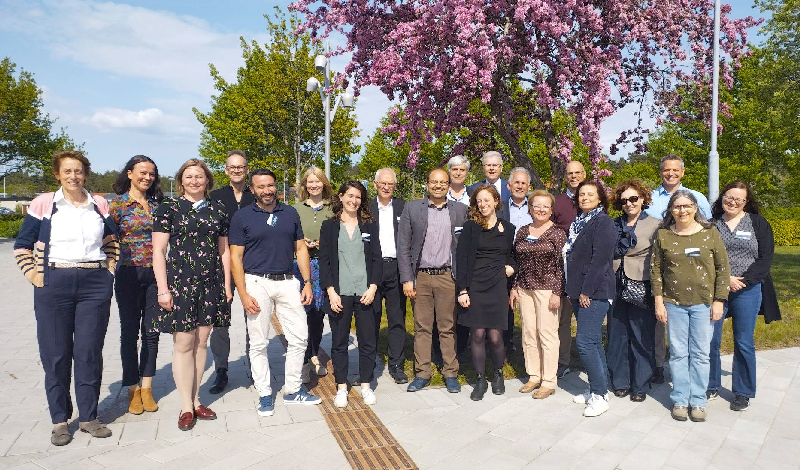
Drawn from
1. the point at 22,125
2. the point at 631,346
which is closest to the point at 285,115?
the point at 22,125

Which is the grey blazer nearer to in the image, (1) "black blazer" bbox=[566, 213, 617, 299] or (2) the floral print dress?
(1) "black blazer" bbox=[566, 213, 617, 299]

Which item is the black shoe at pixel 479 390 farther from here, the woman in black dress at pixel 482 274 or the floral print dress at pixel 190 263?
the floral print dress at pixel 190 263

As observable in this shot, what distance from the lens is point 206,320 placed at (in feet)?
14.8

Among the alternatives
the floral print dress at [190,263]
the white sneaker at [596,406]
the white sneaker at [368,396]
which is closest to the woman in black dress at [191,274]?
the floral print dress at [190,263]

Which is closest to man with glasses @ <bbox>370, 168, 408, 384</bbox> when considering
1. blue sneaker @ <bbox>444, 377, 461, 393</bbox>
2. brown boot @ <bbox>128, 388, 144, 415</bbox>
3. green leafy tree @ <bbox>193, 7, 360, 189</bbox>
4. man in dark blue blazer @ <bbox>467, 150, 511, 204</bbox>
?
blue sneaker @ <bbox>444, 377, 461, 393</bbox>

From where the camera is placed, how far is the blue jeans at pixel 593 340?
4.74 m

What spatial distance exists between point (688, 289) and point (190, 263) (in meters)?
4.19

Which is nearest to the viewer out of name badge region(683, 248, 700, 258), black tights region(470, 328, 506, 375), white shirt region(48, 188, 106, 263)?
white shirt region(48, 188, 106, 263)

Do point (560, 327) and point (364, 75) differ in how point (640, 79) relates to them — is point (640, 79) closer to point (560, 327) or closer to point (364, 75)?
point (364, 75)

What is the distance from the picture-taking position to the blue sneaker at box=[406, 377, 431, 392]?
17.6 feet

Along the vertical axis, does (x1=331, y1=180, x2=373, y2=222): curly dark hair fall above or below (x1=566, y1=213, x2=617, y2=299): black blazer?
above

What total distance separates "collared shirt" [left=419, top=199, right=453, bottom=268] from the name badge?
2.13 m

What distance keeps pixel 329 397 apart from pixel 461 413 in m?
1.32

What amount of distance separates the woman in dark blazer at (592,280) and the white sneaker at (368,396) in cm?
189
